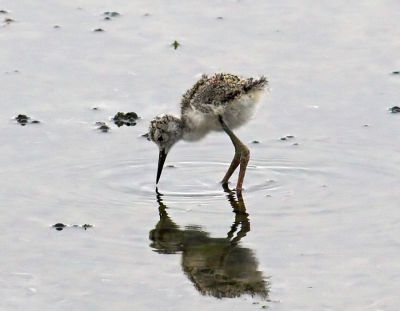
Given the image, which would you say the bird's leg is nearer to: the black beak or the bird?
the bird

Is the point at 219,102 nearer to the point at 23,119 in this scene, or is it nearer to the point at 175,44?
the point at 23,119

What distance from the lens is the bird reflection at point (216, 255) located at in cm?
654

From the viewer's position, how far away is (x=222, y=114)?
817 cm

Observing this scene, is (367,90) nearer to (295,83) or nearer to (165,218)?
(295,83)

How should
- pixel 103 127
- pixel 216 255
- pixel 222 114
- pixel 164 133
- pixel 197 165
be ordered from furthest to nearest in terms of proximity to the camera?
pixel 103 127 → pixel 197 165 → pixel 164 133 → pixel 222 114 → pixel 216 255

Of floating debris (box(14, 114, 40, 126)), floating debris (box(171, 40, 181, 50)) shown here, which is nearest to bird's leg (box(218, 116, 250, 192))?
floating debris (box(14, 114, 40, 126))

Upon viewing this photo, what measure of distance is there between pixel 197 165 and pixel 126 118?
95 cm

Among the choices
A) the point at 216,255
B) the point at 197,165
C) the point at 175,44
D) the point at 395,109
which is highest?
the point at 216,255

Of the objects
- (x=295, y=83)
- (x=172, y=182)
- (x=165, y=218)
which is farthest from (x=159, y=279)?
(x=295, y=83)

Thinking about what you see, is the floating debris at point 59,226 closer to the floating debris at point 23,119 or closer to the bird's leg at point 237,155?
the bird's leg at point 237,155

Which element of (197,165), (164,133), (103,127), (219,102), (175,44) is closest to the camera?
(219,102)

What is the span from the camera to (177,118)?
8445 mm

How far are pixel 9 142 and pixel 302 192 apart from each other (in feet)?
7.69

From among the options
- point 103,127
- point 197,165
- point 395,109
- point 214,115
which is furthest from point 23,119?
point 395,109
